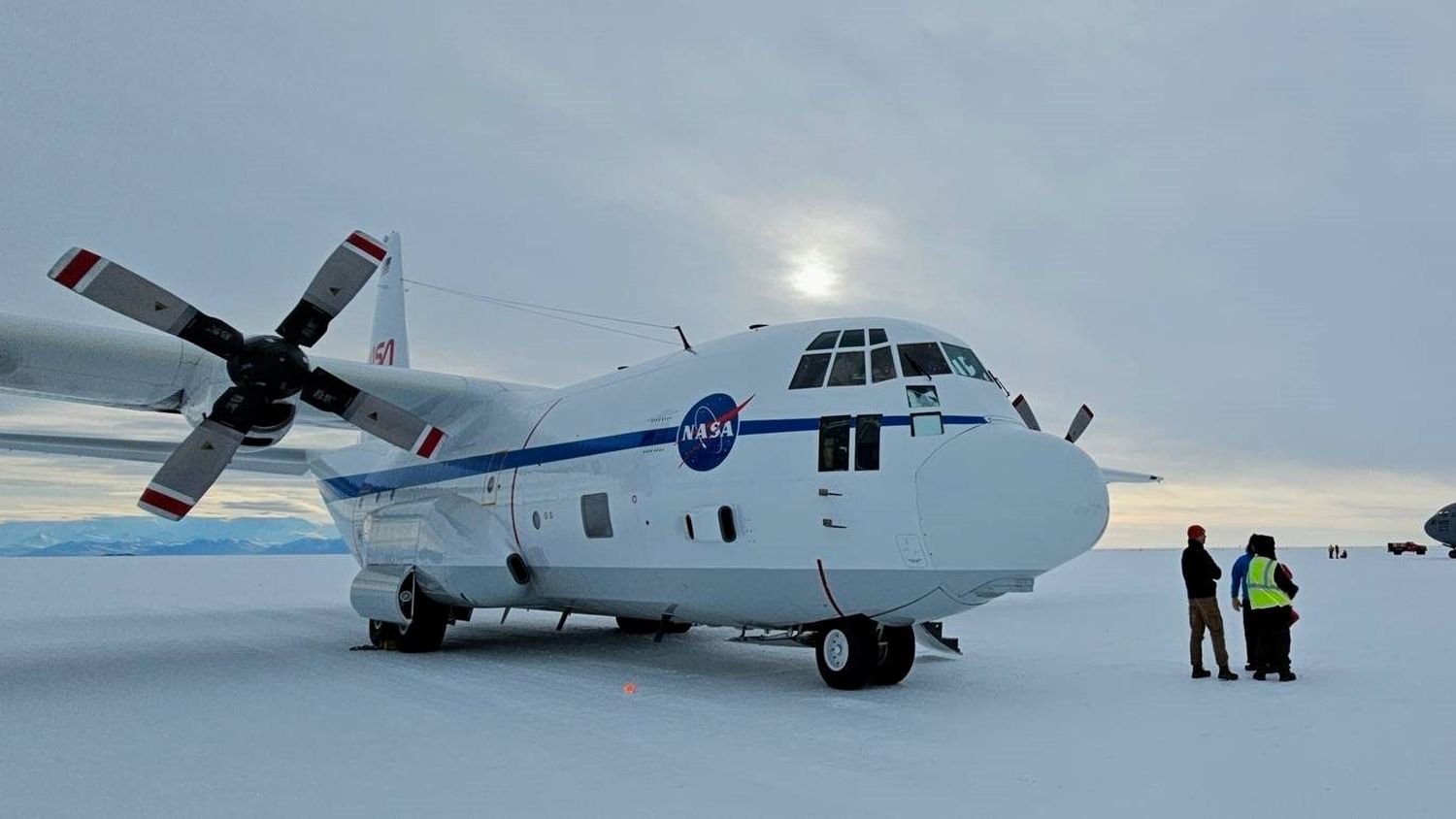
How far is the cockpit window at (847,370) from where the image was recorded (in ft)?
32.0

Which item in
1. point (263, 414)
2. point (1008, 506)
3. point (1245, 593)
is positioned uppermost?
point (263, 414)

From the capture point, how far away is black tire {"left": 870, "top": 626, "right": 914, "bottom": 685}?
10.2 meters

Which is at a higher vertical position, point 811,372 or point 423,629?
point 811,372

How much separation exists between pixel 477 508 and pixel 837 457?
6.32 meters

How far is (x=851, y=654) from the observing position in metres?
9.78

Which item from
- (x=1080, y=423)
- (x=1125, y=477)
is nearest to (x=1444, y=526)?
(x=1125, y=477)

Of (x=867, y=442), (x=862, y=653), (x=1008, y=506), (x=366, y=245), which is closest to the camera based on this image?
(x=1008, y=506)

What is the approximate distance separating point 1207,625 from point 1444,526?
5229 centimetres

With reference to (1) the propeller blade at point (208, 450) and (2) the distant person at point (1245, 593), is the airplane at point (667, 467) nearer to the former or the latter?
(1) the propeller blade at point (208, 450)

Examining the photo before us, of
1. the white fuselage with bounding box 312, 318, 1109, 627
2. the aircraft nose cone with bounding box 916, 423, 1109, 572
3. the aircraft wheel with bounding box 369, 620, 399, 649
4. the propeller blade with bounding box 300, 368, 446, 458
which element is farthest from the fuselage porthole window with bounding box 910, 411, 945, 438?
the aircraft wheel with bounding box 369, 620, 399, 649

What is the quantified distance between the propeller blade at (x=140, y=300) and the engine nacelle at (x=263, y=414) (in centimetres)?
88

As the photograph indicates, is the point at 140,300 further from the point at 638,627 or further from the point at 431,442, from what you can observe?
the point at 638,627

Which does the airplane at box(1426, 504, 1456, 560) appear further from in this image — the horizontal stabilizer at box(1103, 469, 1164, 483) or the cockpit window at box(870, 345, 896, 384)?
the cockpit window at box(870, 345, 896, 384)

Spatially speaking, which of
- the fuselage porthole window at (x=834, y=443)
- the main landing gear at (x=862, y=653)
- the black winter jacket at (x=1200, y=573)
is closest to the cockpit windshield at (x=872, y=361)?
the fuselage porthole window at (x=834, y=443)
